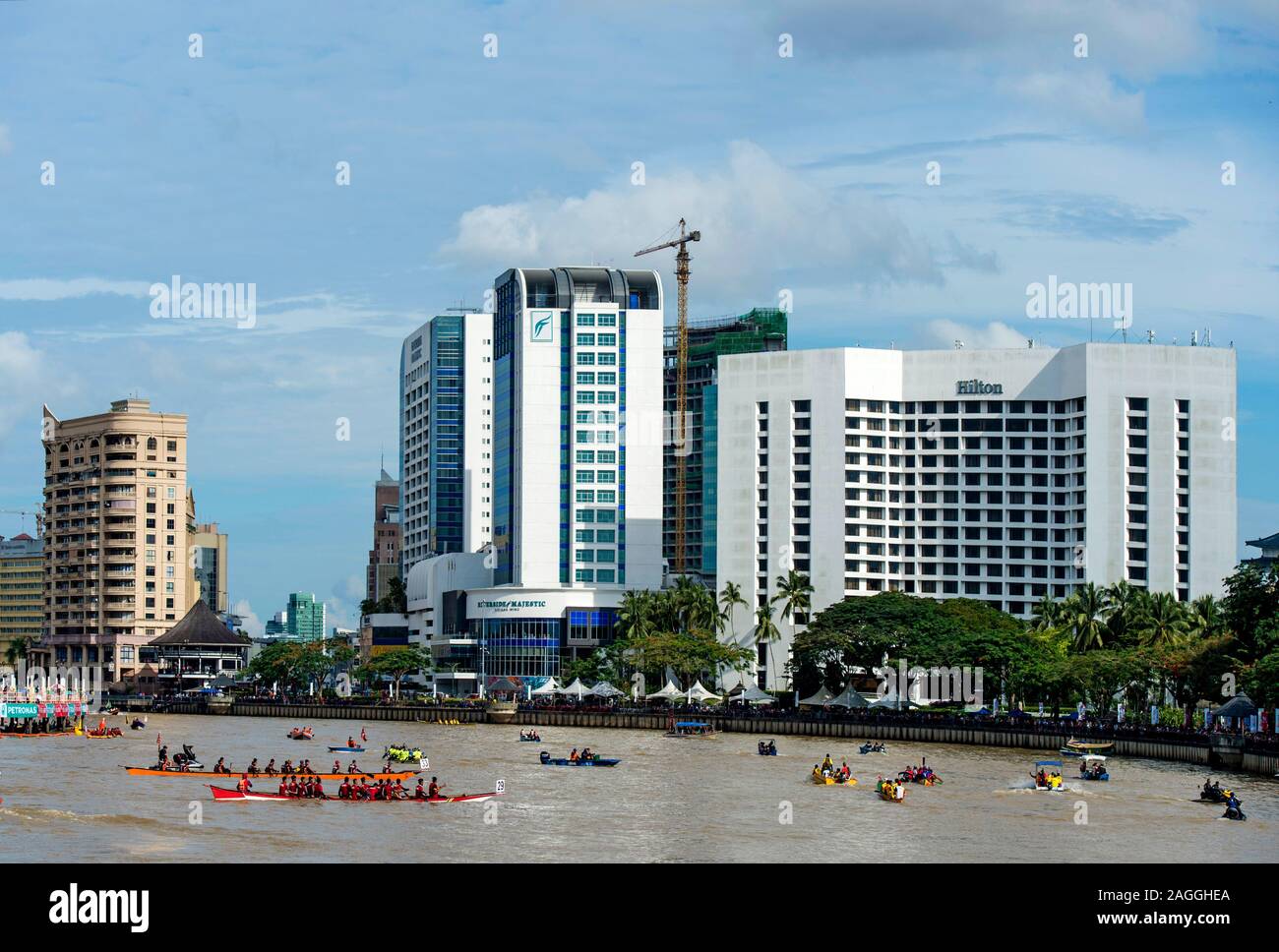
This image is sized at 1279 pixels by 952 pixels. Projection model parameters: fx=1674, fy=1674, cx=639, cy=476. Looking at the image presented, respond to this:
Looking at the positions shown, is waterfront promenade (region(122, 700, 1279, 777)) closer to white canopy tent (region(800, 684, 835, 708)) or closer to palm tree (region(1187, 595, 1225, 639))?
white canopy tent (region(800, 684, 835, 708))

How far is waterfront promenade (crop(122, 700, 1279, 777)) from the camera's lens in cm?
11675

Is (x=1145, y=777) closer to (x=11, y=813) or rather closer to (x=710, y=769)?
(x=710, y=769)

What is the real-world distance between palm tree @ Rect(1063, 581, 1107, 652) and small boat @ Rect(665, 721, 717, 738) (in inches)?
1562

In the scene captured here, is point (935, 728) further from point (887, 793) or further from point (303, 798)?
point (303, 798)

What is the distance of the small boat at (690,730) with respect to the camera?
161125mm

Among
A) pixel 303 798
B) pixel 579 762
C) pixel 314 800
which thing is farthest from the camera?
pixel 579 762

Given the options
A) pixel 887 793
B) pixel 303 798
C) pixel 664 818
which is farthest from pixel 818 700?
pixel 664 818

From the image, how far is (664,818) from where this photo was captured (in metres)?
87.5

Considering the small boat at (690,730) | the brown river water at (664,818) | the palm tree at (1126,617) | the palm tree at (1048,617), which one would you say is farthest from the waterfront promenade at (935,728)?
the palm tree at (1048,617)

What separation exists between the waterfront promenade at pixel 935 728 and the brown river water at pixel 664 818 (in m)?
3.01

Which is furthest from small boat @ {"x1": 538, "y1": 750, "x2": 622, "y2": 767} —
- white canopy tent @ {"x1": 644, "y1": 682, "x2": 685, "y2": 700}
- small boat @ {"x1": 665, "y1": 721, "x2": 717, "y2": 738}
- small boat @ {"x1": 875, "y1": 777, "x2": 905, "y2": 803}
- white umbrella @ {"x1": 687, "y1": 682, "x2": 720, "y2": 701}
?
white umbrella @ {"x1": 687, "y1": 682, "x2": 720, "y2": 701}

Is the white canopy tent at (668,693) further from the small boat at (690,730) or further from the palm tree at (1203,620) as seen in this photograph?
the palm tree at (1203,620)

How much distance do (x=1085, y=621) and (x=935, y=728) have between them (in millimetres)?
28625
